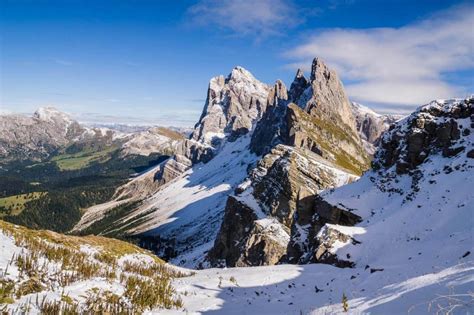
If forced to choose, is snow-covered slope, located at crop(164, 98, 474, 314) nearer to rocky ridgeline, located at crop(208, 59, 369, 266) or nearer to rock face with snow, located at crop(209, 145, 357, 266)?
rocky ridgeline, located at crop(208, 59, 369, 266)

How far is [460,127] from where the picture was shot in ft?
151

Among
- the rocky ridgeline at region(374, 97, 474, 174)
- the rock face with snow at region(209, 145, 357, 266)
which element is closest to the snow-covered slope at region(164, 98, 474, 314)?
the rocky ridgeline at region(374, 97, 474, 174)

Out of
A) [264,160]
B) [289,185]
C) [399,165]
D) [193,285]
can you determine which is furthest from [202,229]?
[193,285]

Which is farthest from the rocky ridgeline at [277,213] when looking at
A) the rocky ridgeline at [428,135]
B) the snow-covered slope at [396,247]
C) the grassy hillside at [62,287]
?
the grassy hillside at [62,287]

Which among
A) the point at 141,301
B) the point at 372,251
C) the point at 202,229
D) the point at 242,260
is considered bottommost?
the point at 202,229

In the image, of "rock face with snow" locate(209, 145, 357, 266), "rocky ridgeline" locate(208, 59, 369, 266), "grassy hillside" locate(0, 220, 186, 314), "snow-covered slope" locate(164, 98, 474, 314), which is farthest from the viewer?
"rock face with snow" locate(209, 145, 357, 266)

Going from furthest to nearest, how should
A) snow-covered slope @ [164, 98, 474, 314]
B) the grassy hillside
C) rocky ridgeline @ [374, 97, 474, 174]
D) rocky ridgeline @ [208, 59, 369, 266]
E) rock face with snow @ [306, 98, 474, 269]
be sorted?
rocky ridgeline @ [208, 59, 369, 266]
rocky ridgeline @ [374, 97, 474, 174]
rock face with snow @ [306, 98, 474, 269]
snow-covered slope @ [164, 98, 474, 314]
the grassy hillside

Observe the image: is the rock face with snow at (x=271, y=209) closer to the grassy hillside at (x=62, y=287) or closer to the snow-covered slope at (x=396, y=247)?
the snow-covered slope at (x=396, y=247)

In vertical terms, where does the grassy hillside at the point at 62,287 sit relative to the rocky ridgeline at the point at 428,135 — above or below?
below

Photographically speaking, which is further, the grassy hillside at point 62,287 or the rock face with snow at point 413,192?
the rock face with snow at point 413,192

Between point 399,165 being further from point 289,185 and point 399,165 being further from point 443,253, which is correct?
point 289,185

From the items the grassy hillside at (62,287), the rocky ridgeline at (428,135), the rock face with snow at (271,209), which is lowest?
the rock face with snow at (271,209)

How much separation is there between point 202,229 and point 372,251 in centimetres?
16961

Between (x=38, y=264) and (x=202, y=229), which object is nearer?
(x=38, y=264)
